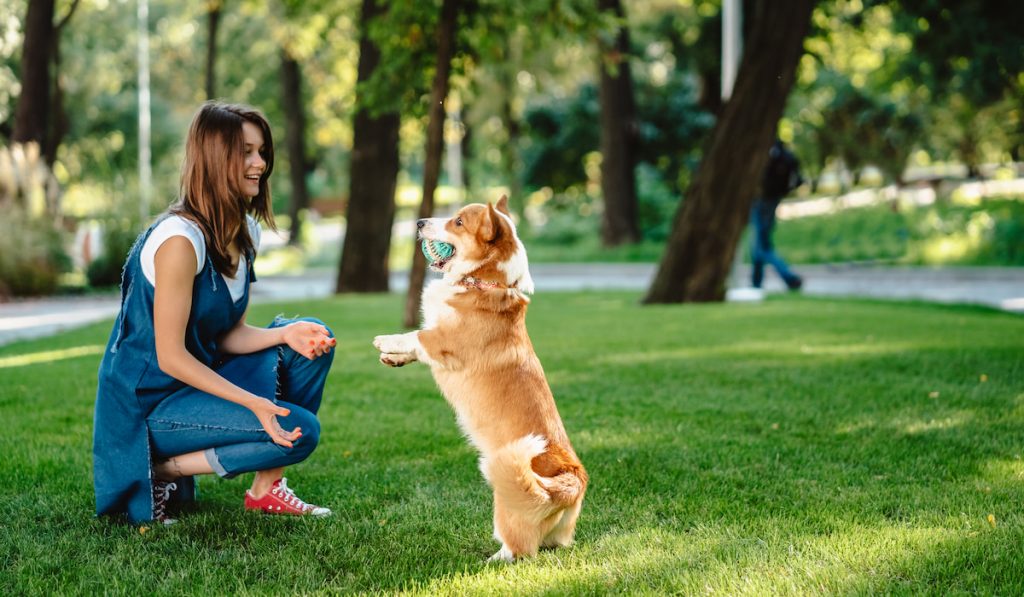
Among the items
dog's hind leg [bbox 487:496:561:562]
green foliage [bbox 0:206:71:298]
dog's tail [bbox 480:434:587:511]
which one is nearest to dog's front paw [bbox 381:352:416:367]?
dog's tail [bbox 480:434:587:511]

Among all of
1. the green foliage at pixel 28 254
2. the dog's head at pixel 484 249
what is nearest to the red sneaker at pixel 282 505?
the dog's head at pixel 484 249

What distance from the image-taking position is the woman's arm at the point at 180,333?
12.2 ft

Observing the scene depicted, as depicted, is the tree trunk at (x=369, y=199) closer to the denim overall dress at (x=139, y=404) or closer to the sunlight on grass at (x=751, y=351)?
the sunlight on grass at (x=751, y=351)

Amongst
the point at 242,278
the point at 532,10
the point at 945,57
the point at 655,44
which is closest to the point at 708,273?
the point at 532,10

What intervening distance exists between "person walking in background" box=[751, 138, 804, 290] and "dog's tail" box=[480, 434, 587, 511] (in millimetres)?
11067

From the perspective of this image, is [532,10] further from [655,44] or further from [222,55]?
[222,55]

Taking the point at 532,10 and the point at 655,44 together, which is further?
the point at 655,44

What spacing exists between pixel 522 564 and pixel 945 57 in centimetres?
1612

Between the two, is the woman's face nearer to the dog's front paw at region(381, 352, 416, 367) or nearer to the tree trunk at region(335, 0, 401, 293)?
the dog's front paw at region(381, 352, 416, 367)

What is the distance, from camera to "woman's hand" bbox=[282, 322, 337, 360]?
410cm

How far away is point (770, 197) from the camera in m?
14.1

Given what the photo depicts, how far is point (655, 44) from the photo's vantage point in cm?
2948

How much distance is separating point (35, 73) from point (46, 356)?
11076 millimetres

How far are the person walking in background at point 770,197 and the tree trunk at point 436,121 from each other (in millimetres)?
5752
